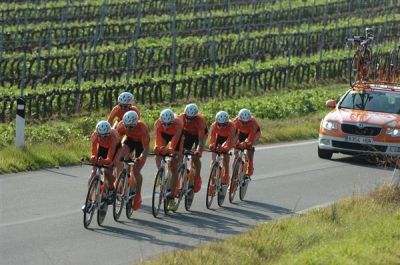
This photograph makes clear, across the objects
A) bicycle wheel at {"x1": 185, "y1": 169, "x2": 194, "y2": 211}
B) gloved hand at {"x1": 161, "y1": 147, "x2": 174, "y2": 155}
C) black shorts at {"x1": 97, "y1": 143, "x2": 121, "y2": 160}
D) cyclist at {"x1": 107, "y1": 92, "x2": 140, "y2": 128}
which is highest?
cyclist at {"x1": 107, "y1": 92, "x2": 140, "y2": 128}

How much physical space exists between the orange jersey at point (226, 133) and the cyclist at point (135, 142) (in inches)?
68.6

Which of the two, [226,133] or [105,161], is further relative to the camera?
[226,133]

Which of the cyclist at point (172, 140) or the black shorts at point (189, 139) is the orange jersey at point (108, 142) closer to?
the cyclist at point (172, 140)

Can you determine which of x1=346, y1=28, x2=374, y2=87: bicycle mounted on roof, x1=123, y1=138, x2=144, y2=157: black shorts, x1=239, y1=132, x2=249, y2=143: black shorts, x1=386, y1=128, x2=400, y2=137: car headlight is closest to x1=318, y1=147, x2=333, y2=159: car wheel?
x1=386, y1=128, x2=400, y2=137: car headlight

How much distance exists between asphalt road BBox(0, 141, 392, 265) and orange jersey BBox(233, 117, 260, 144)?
102 centimetres

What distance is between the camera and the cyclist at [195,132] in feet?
57.6

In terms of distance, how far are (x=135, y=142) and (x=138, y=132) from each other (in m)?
0.18

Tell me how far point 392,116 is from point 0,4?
42784 millimetres

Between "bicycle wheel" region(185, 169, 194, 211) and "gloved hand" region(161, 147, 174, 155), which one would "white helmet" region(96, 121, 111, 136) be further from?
"bicycle wheel" region(185, 169, 194, 211)

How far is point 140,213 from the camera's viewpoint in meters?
17.2

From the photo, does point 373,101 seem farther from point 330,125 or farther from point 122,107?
point 122,107

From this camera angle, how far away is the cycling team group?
52.4 ft

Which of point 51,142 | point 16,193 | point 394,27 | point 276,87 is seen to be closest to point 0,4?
point 394,27

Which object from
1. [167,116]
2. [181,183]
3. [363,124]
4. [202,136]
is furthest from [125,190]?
[363,124]
